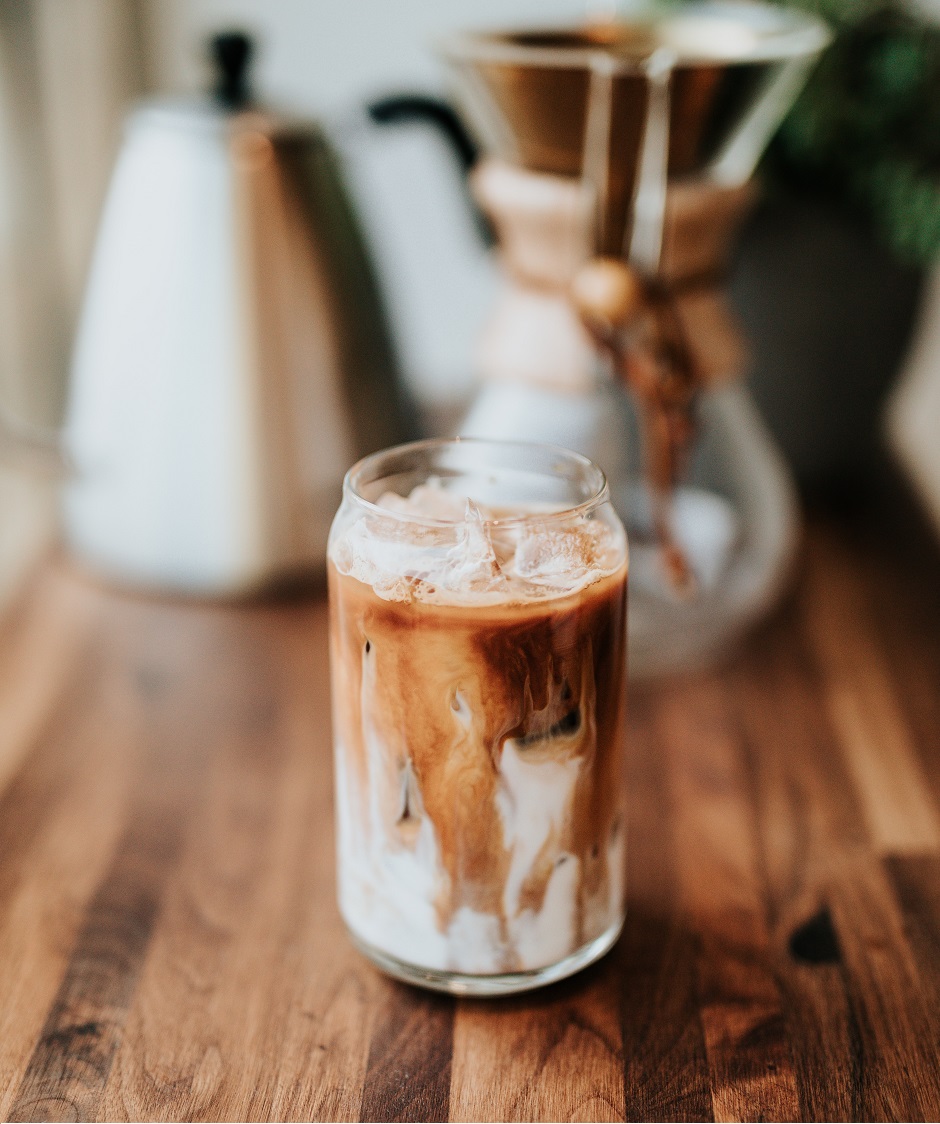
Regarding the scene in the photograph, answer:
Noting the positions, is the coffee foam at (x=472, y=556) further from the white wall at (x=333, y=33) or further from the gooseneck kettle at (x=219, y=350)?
the white wall at (x=333, y=33)

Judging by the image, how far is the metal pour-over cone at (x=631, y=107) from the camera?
0.56 meters

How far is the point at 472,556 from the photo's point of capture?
0.40m

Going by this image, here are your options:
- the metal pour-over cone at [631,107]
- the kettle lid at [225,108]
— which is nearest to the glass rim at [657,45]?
the metal pour-over cone at [631,107]

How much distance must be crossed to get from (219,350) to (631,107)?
0.94 feet

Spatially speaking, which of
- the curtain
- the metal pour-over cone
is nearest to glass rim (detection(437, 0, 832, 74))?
the metal pour-over cone

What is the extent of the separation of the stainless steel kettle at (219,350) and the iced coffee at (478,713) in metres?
0.29

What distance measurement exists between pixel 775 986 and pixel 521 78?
1.39 feet

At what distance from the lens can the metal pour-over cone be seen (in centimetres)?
56

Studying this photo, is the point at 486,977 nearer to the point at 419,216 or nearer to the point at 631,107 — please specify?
the point at 631,107

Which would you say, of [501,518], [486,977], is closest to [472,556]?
[501,518]

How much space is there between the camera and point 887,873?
0.52 meters

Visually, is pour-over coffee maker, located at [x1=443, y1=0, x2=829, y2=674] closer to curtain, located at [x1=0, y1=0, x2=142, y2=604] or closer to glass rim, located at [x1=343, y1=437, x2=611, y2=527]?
glass rim, located at [x1=343, y1=437, x2=611, y2=527]

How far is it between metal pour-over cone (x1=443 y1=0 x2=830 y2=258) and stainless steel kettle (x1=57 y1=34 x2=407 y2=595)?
0.15m

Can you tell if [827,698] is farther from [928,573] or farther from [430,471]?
[430,471]
